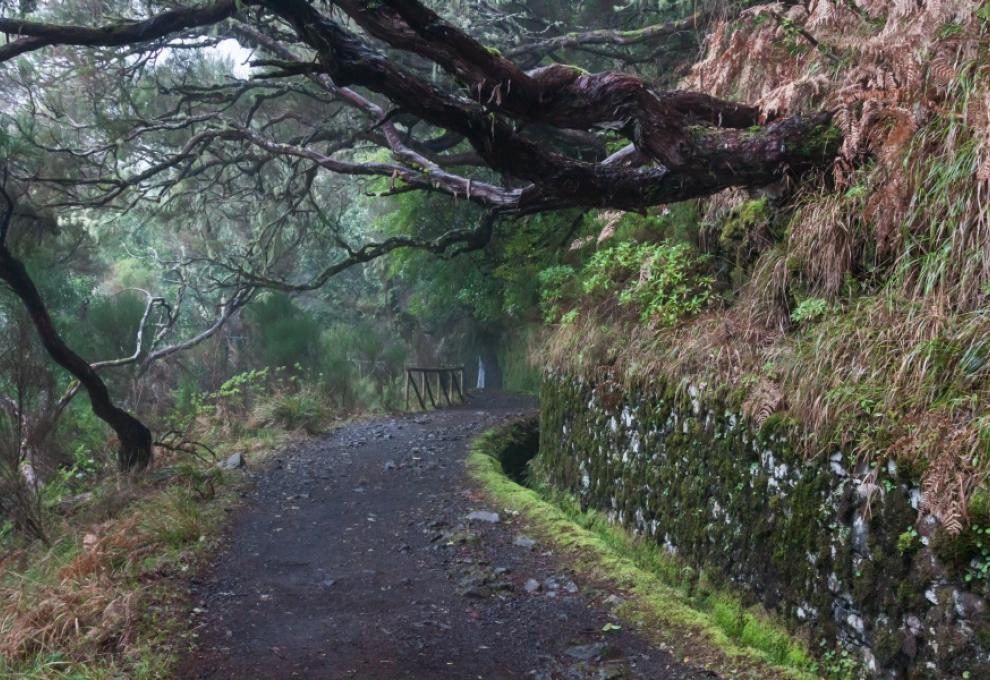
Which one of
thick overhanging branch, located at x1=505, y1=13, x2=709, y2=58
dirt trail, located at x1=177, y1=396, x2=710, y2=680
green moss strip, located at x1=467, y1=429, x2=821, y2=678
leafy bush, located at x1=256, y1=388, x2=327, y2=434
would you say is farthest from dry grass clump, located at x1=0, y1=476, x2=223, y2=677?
thick overhanging branch, located at x1=505, y1=13, x2=709, y2=58

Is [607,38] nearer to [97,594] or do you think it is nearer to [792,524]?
[792,524]

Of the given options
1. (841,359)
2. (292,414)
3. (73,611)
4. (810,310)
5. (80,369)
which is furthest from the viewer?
(292,414)

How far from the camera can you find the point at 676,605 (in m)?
5.46

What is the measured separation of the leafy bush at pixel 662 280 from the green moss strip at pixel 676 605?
2020 mm

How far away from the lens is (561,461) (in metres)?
9.32

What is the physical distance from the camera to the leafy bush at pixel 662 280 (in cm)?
688

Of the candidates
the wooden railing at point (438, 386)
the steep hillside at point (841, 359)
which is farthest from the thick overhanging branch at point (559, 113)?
the wooden railing at point (438, 386)

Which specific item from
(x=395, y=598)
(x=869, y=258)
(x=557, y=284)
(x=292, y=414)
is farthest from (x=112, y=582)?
(x=292, y=414)

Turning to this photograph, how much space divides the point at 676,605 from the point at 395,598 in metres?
2.04

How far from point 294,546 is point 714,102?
5234 millimetres

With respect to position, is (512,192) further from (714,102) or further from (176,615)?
(176,615)

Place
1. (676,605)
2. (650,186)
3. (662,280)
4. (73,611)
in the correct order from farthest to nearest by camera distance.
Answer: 1. (662,280)
2. (650,186)
3. (676,605)
4. (73,611)

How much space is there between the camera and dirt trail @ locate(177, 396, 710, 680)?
4.75 m

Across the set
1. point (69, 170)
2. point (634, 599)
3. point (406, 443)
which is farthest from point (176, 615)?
point (69, 170)
